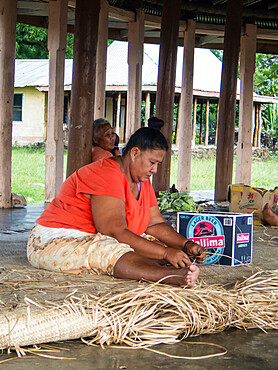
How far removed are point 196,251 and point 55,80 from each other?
436 centimetres

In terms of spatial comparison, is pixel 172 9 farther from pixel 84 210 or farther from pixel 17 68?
pixel 17 68

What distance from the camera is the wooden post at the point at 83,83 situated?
601 centimetres

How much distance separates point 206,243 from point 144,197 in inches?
21.2

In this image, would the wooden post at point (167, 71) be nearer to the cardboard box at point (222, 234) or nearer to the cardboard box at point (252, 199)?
the cardboard box at point (252, 199)

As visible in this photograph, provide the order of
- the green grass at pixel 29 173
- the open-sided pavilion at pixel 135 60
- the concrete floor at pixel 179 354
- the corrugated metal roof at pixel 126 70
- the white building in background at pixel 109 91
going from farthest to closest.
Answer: the white building in background at pixel 109 91
the corrugated metal roof at pixel 126 70
the green grass at pixel 29 173
the open-sided pavilion at pixel 135 60
the concrete floor at pixel 179 354

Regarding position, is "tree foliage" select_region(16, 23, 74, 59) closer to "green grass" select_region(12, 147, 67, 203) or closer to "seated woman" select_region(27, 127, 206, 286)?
"green grass" select_region(12, 147, 67, 203)

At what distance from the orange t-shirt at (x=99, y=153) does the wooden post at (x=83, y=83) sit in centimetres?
15

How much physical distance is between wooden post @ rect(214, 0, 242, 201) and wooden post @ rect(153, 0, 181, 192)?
863 mm

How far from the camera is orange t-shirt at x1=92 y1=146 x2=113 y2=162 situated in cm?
573

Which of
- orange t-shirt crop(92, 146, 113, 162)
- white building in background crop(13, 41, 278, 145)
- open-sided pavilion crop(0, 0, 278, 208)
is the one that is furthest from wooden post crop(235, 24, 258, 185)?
white building in background crop(13, 41, 278, 145)

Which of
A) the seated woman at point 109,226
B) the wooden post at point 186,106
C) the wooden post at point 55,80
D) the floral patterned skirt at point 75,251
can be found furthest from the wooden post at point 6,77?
the floral patterned skirt at point 75,251

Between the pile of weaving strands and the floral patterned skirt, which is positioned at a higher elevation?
the floral patterned skirt

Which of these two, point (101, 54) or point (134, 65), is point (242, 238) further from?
point (134, 65)

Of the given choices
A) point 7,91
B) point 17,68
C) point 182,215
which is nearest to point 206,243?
point 182,215
